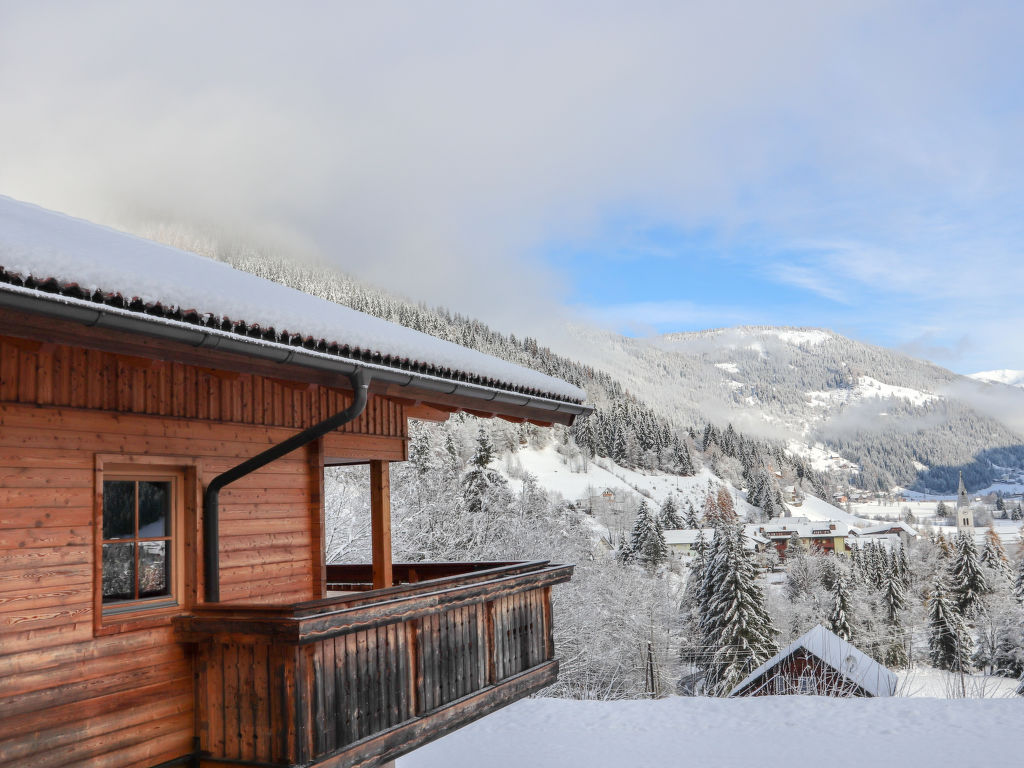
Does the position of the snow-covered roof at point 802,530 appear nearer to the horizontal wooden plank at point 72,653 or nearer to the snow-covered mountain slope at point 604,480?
the snow-covered mountain slope at point 604,480

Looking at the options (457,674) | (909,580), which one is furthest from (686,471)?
(457,674)

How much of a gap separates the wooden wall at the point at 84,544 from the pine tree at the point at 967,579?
199 ft

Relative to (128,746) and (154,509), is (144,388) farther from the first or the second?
(128,746)

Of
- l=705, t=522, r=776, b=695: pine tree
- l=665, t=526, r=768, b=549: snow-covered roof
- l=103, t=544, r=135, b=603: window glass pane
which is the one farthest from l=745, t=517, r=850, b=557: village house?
l=103, t=544, r=135, b=603: window glass pane

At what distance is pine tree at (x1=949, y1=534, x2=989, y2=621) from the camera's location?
57469mm

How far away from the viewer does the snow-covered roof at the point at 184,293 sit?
Result: 167 inches

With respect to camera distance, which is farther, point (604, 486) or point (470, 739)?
point (604, 486)

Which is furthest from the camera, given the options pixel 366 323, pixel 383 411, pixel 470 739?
pixel 470 739

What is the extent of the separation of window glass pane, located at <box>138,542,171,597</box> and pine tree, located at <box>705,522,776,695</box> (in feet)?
130

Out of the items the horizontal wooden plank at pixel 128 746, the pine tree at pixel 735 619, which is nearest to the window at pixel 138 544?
the horizontal wooden plank at pixel 128 746

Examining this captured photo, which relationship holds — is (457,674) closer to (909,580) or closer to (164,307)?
(164,307)

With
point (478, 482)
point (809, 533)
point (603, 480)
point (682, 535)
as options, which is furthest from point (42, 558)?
point (809, 533)

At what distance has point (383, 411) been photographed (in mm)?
9406

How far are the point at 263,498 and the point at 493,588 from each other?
7.68 ft
